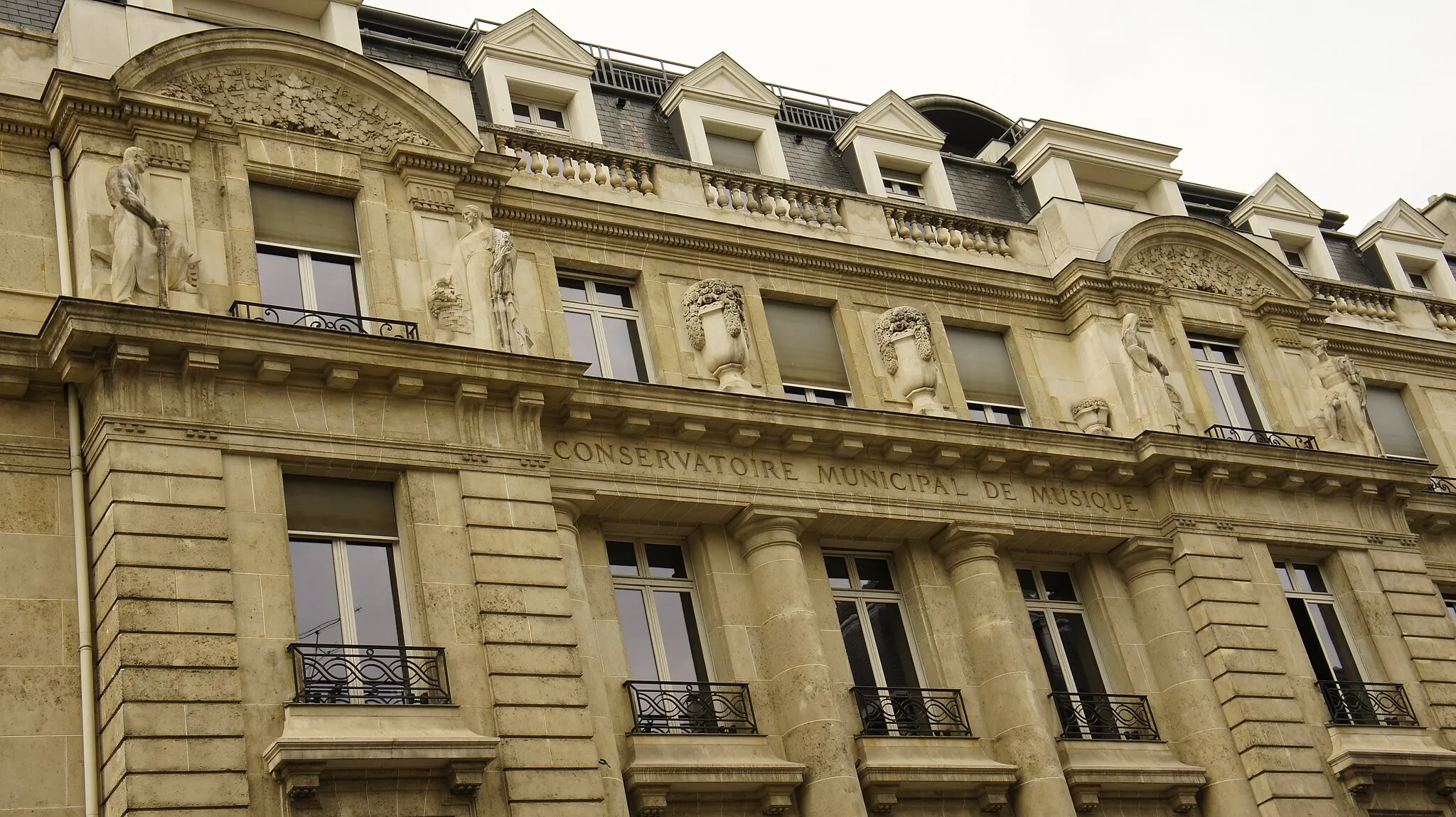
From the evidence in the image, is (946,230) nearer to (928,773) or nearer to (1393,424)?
(1393,424)

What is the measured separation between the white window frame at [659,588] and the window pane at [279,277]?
455 centimetres

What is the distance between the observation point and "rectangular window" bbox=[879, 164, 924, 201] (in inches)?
1035

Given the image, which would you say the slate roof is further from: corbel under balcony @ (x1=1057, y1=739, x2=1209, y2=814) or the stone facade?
corbel under balcony @ (x1=1057, y1=739, x2=1209, y2=814)

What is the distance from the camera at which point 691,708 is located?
1886 cm

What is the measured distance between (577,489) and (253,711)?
16.1 feet

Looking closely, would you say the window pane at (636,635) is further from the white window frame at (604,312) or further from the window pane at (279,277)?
the window pane at (279,277)

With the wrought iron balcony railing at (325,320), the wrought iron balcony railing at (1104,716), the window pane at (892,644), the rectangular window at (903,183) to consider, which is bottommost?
the wrought iron balcony railing at (1104,716)

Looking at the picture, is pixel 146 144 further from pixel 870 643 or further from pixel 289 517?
pixel 870 643

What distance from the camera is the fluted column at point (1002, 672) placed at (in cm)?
1977

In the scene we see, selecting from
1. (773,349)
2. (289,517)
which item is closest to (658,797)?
(289,517)

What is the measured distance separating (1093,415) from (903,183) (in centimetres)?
502

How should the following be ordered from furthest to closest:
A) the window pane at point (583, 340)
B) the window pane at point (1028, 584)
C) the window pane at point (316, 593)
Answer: the window pane at point (1028, 584) → the window pane at point (583, 340) → the window pane at point (316, 593)

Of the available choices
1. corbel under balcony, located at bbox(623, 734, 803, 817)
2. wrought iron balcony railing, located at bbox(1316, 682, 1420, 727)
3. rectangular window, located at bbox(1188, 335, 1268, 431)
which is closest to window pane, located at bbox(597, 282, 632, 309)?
corbel under balcony, located at bbox(623, 734, 803, 817)

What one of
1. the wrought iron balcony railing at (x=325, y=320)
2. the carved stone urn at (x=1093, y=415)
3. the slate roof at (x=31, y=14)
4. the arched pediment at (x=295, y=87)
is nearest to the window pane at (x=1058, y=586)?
the carved stone urn at (x=1093, y=415)
